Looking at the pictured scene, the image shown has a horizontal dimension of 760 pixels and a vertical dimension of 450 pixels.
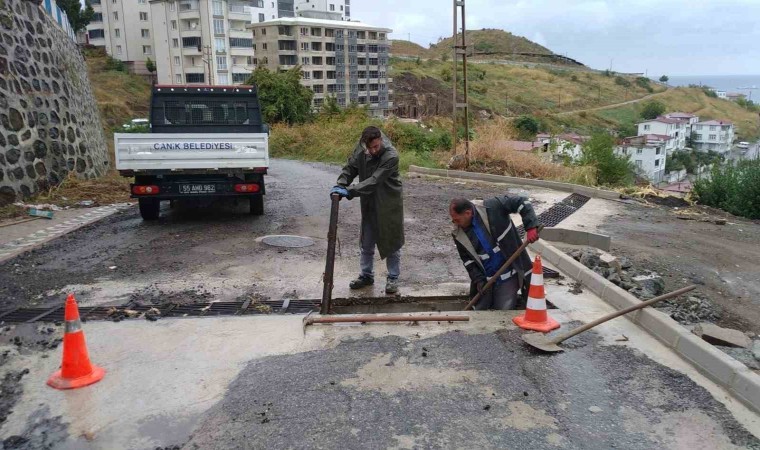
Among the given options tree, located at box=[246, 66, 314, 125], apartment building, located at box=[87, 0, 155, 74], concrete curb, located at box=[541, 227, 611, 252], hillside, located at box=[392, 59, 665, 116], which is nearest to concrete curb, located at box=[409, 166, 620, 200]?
concrete curb, located at box=[541, 227, 611, 252]

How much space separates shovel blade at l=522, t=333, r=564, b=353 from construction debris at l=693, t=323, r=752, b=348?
4.11 feet

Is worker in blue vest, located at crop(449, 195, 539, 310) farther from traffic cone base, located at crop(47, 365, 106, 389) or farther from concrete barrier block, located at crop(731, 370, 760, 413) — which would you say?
traffic cone base, located at crop(47, 365, 106, 389)

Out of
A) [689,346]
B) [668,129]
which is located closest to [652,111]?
[668,129]

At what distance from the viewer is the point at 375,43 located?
230 ft

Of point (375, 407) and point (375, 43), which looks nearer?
point (375, 407)

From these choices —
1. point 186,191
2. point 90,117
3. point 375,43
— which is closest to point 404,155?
point 90,117

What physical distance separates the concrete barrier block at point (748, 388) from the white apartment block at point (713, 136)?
246 ft

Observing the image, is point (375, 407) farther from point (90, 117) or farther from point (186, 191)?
point (90, 117)

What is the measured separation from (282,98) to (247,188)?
22607mm

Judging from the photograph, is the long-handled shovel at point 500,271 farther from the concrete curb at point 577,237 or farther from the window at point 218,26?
the window at point 218,26

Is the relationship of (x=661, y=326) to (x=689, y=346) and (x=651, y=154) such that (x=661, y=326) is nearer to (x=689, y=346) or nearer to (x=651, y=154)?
(x=689, y=346)

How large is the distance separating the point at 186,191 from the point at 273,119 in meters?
21.6

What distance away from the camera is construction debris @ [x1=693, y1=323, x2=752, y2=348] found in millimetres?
4308

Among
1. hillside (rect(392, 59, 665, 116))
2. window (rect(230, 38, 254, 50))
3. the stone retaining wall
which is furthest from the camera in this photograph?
hillside (rect(392, 59, 665, 116))
